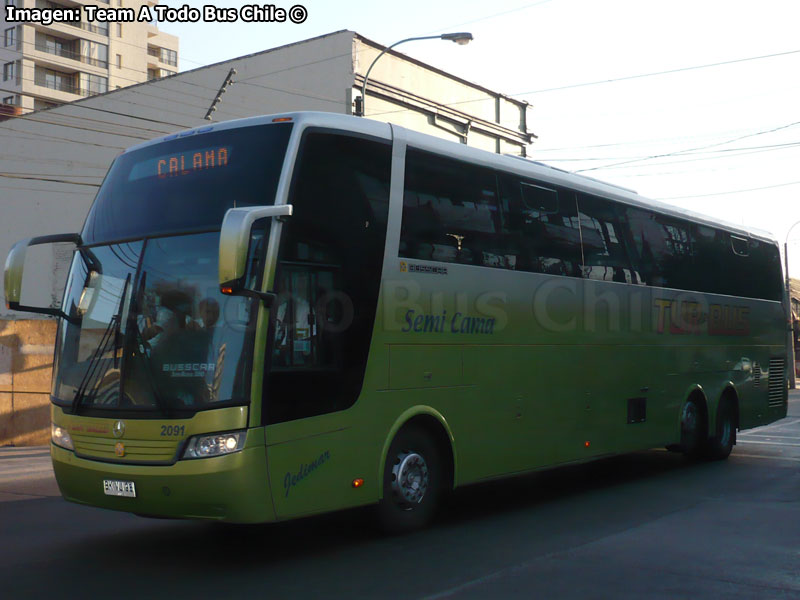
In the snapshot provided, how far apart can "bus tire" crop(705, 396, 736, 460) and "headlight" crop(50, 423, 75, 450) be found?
990 cm

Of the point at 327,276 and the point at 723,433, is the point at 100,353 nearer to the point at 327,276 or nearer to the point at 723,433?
the point at 327,276

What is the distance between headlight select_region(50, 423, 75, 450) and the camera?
7.69 metres

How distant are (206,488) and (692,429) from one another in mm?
9086

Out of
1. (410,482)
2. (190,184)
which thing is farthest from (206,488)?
Answer: (190,184)

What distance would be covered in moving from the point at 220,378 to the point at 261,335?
1.44ft

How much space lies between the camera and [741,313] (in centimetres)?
1543

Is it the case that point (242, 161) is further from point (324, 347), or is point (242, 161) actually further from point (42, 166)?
point (42, 166)

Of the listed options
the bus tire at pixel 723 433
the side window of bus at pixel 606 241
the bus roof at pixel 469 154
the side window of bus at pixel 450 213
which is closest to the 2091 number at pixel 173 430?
the bus roof at pixel 469 154

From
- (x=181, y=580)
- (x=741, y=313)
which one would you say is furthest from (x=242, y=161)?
(x=741, y=313)

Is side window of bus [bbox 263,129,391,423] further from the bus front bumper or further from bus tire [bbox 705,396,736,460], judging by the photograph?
bus tire [bbox 705,396,736,460]

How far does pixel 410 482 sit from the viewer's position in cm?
842

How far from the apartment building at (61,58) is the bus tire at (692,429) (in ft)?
209

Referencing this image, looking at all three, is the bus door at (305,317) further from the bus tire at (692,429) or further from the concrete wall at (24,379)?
the concrete wall at (24,379)

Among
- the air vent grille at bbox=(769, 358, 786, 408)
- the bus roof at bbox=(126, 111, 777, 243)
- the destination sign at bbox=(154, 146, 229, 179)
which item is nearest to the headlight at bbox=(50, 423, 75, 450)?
the destination sign at bbox=(154, 146, 229, 179)
